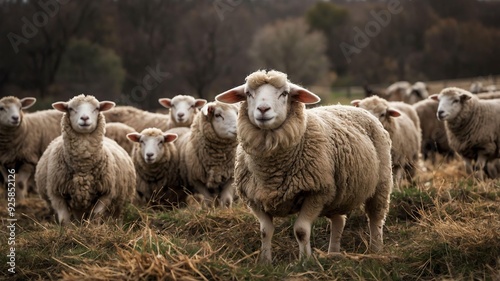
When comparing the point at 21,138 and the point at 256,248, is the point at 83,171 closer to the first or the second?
the point at 256,248

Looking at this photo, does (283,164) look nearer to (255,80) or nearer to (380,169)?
(255,80)

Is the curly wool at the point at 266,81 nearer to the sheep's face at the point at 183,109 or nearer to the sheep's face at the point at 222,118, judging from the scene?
the sheep's face at the point at 222,118

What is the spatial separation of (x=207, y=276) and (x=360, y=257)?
48.3 inches

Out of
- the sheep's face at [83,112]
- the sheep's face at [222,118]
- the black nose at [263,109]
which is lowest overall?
the sheep's face at [222,118]

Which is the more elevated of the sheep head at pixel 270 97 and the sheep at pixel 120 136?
the sheep head at pixel 270 97

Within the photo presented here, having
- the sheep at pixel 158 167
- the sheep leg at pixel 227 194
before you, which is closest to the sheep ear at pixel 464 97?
the sheep leg at pixel 227 194

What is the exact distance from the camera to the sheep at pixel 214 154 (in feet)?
27.1

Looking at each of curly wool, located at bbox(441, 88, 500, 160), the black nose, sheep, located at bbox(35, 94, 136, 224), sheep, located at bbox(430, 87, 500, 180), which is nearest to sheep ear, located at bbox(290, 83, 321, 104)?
the black nose

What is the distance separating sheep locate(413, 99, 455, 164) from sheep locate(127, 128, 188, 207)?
6.25m

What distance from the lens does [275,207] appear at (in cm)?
483

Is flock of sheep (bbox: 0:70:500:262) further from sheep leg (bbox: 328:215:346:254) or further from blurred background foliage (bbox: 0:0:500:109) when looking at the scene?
blurred background foliage (bbox: 0:0:500:109)

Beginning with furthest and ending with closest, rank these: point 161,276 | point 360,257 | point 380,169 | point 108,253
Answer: point 380,169
point 108,253
point 360,257
point 161,276

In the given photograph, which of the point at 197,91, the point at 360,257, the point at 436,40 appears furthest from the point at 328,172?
the point at 436,40

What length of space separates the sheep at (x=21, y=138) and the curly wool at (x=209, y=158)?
3.18 meters
